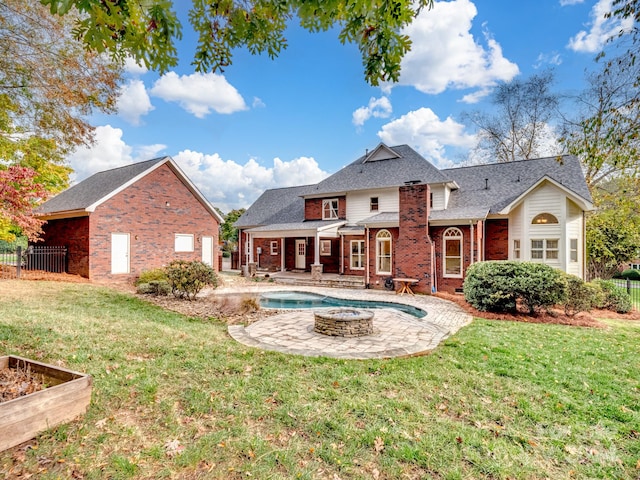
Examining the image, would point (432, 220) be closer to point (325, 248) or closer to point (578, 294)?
point (578, 294)

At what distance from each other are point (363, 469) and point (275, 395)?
1.70 meters

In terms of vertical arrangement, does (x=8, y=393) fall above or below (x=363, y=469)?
above

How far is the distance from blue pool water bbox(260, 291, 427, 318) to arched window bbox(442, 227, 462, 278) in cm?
458

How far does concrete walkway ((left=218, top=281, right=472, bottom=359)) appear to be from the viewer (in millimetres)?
6512

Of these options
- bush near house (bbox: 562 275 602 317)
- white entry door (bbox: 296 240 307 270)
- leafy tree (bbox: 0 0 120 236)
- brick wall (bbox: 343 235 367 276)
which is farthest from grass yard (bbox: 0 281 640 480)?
white entry door (bbox: 296 240 307 270)

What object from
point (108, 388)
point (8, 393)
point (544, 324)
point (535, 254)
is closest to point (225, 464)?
point (108, 388)

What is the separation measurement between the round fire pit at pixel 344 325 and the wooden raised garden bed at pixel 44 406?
4825 millimetres

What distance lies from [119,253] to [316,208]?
1208cm

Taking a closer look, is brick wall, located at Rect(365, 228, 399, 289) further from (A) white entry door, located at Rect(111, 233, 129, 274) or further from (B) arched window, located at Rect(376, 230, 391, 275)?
(A) white entry door, located at Rect(111, 233, 129, 274)

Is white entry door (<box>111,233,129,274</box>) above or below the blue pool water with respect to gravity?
above

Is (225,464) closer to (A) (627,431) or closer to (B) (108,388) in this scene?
(B) (108,388)

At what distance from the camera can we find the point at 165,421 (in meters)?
3.85

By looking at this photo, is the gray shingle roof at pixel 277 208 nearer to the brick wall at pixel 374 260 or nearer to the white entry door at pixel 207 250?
the white entry door at pixel 207 250

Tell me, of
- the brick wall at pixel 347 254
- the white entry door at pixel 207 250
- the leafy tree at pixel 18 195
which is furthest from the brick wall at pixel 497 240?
the leafy tree at pixel 18 195
